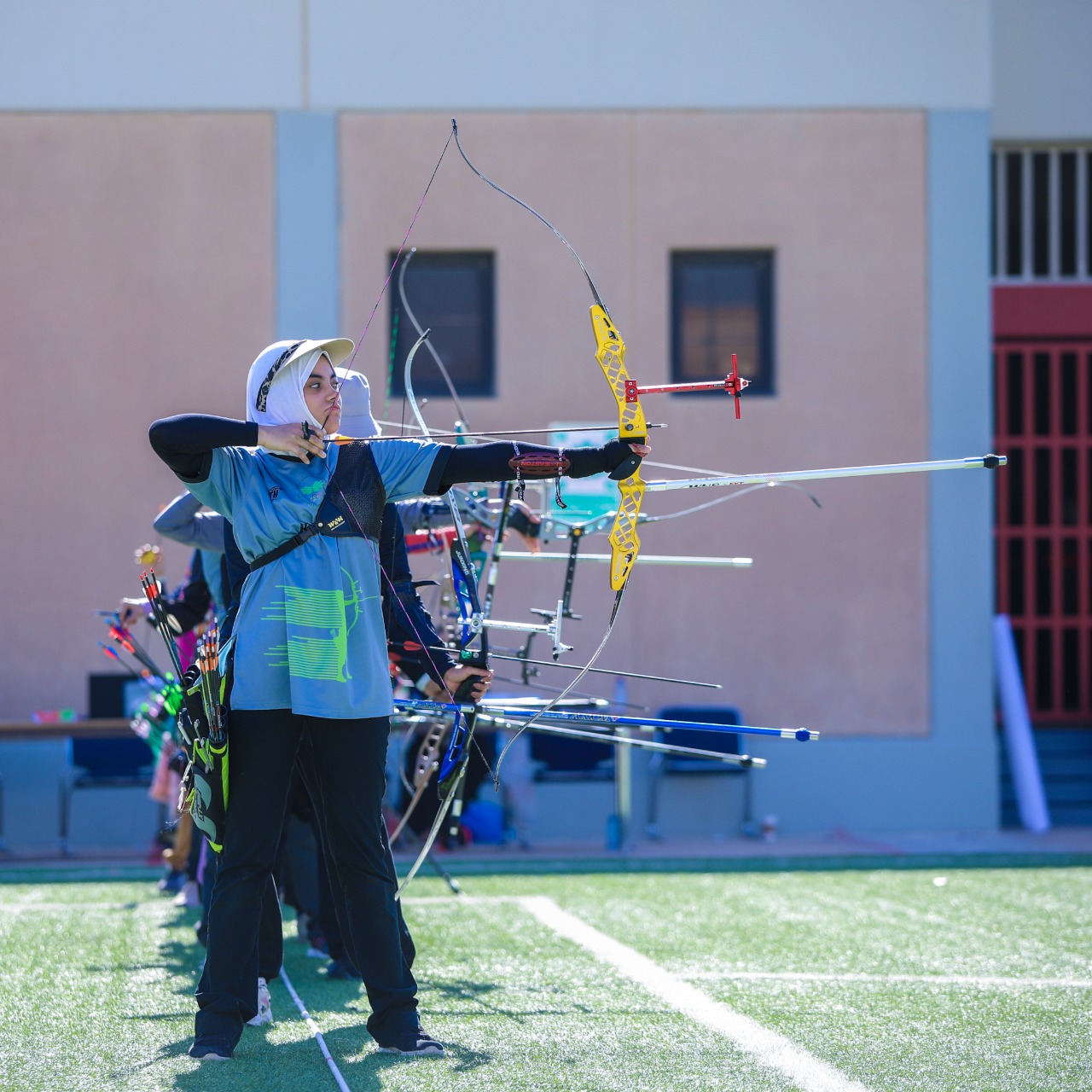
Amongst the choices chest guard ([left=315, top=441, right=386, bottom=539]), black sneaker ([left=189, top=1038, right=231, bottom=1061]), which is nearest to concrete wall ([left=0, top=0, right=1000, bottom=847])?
chest guard ([left=315, top=441, right=386, bottom=539])

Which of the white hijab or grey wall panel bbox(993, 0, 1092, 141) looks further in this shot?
grey wall panel bbox(993, 0, 1092, 141)

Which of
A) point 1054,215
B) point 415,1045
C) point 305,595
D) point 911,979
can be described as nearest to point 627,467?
point 305,595

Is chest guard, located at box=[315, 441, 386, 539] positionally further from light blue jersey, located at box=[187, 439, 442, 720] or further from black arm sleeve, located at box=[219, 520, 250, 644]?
black arm sleeve, located at box=[219, 520, 250, 644]

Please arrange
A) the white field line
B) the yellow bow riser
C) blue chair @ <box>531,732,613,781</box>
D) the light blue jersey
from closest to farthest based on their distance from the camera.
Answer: the light blue jersey, the yellow bow riser, the white field line, blue chair @ <box>531,732,613,781</box>

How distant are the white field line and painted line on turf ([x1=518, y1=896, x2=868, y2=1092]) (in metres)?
0.16

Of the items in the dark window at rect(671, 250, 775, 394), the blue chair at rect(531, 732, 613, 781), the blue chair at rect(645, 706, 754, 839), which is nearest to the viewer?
the blue chair at rect(645, 706, 754, 839)

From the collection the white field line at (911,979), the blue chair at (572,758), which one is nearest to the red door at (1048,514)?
the blue chair at (572,758)

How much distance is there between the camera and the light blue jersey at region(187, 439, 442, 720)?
3.73 meters

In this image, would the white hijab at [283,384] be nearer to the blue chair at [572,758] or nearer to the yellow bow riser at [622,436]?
the yellow bow riser at [622,436]

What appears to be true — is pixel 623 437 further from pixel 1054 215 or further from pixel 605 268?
pixel 1054 215

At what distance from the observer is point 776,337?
10.2 m

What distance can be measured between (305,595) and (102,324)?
672 cm

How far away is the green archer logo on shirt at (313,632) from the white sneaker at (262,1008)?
3.58 feet

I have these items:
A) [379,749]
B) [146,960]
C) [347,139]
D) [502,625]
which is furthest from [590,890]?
[347,139]
